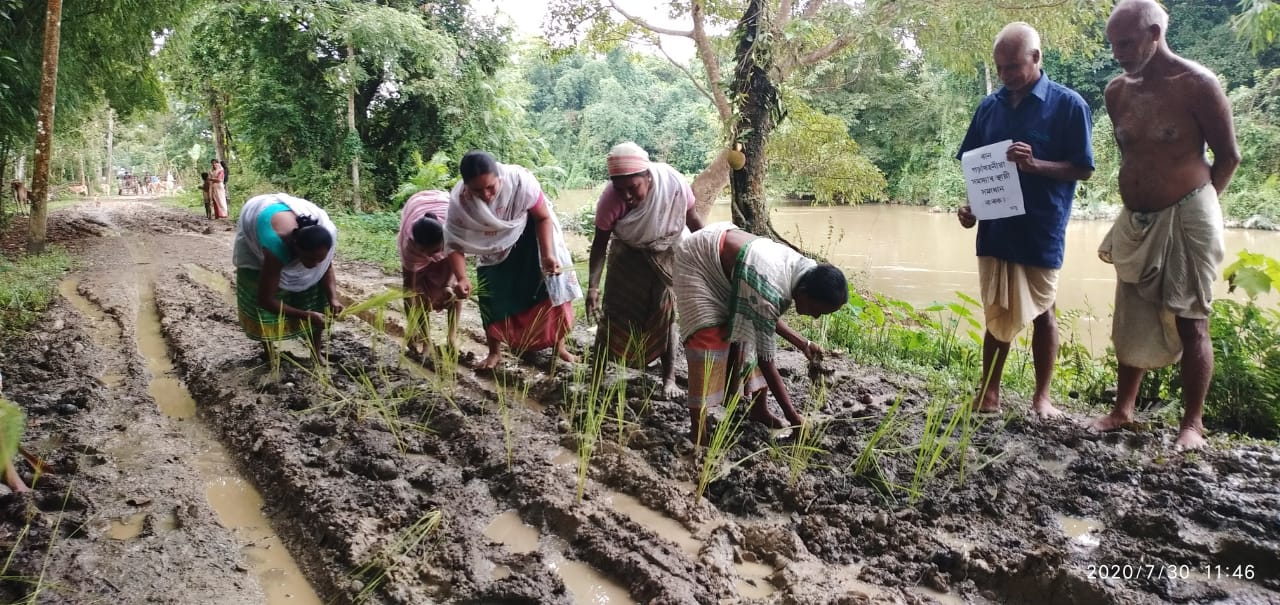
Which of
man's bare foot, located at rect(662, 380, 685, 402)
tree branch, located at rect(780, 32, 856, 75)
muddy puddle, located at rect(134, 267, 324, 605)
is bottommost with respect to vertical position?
muddy puddle, located at rect(134, 267, 324, 605)

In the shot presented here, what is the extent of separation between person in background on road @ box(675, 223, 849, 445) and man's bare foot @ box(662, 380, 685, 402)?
556 mm

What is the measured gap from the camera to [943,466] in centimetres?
261

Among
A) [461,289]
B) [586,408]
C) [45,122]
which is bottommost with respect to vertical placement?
[586,408]

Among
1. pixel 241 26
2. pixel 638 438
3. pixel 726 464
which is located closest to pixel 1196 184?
A: pixel 726 464

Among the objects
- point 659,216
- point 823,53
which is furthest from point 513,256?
point 823,53

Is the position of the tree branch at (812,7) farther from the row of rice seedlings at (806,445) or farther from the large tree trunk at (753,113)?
the row of rice seedlings at (806,445)

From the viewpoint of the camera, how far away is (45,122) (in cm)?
754

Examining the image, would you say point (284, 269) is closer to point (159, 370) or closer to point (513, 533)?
point (159, 370)

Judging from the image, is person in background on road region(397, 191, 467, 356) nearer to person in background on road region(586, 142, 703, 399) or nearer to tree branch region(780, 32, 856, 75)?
person in background on road region(586, 142, 703, 399)

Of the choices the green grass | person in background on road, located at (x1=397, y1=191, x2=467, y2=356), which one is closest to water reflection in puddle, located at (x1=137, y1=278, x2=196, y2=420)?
the green grass

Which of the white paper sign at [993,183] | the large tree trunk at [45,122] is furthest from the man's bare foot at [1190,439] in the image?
the large tree trunk at [45,122]

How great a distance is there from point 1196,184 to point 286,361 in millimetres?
4357

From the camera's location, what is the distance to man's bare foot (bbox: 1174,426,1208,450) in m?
2.69

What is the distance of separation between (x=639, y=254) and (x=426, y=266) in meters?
1.39
